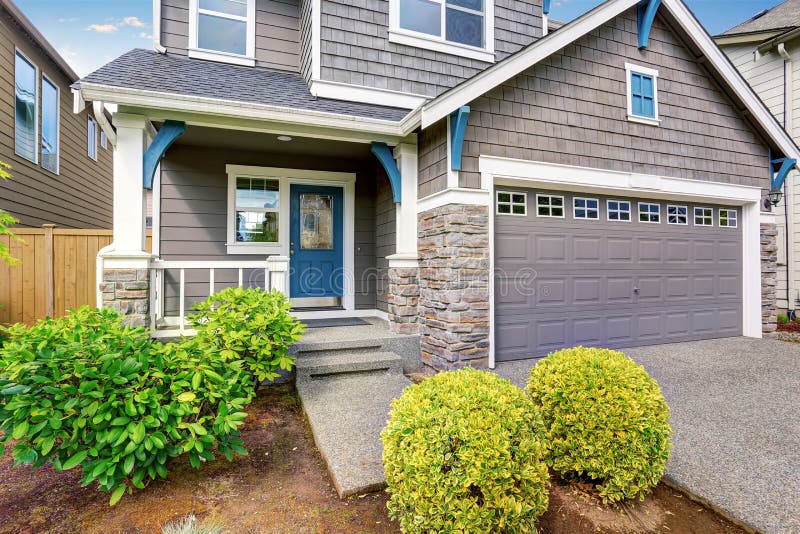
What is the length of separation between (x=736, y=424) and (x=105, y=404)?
454cm

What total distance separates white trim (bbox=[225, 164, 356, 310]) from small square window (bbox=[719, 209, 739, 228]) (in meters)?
6.00

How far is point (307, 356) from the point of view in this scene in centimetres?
439

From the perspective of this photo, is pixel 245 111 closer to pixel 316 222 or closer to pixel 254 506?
pixel 316 222

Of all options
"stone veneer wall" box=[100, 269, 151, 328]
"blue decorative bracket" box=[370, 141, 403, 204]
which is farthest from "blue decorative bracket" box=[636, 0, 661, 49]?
"stone veneer wall" box=[100, 269, 151, 328]

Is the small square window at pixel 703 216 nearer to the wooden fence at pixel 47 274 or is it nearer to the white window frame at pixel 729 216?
the white window frame at pixel 729 216

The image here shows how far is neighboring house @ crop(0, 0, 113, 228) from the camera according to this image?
6.48 metres

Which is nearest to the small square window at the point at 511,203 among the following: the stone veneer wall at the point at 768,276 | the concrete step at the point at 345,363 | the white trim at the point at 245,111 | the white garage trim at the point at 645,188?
the white garage trim at the point at 645,188

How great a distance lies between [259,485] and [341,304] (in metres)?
4.19

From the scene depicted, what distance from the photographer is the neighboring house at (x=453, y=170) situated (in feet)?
14.8

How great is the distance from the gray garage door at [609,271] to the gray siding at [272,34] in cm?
415

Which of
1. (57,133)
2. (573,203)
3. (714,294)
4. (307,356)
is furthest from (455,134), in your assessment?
(57,133)

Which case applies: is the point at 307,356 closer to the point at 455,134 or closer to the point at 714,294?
the point at 455,134

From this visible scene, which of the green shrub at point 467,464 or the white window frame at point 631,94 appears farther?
the white window frame at point 631,94

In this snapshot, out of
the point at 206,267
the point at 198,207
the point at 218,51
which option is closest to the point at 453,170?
the point at 206,267
